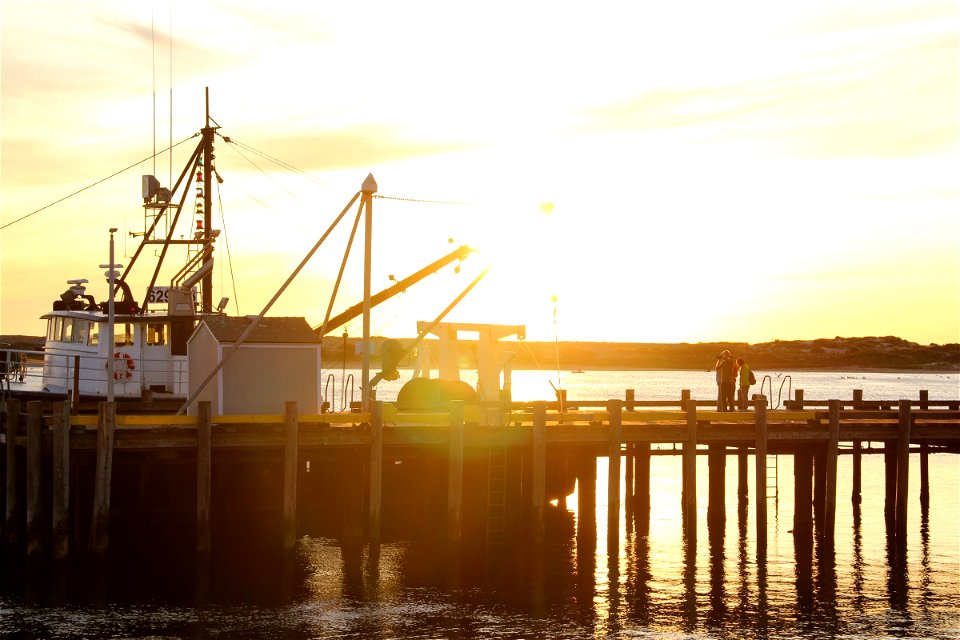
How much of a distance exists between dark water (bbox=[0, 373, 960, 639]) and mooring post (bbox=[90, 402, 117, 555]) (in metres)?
0.74

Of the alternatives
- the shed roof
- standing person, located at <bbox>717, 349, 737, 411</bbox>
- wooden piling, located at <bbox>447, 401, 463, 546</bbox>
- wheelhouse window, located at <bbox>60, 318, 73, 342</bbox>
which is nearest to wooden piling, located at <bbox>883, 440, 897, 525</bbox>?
standing person, located at <bbox>717, 349, 737, 411</bbox>

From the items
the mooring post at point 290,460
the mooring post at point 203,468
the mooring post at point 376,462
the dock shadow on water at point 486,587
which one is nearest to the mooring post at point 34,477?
the dock shadow on water at point 486,587

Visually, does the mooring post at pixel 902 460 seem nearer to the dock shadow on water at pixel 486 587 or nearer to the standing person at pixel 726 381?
the dock shadow on water at pixel 486 587

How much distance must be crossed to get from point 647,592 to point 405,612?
5672mm

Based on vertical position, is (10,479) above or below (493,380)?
below

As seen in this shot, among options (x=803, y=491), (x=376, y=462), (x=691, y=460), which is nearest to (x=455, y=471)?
(x=376, y=462)

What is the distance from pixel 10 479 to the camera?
2700cm

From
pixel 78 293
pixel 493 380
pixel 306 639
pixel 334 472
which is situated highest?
pixel 78 293

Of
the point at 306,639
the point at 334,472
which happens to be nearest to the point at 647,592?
the point at 306,639

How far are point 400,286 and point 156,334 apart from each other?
28.1 feet

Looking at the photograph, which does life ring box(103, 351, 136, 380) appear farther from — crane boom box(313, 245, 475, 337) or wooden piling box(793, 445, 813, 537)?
wooden piling box(793, 445, 813, 537)

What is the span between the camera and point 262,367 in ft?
96.1

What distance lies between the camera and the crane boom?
126 ft

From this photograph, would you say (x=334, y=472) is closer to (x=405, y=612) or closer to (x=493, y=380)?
(x=493, y=380)
